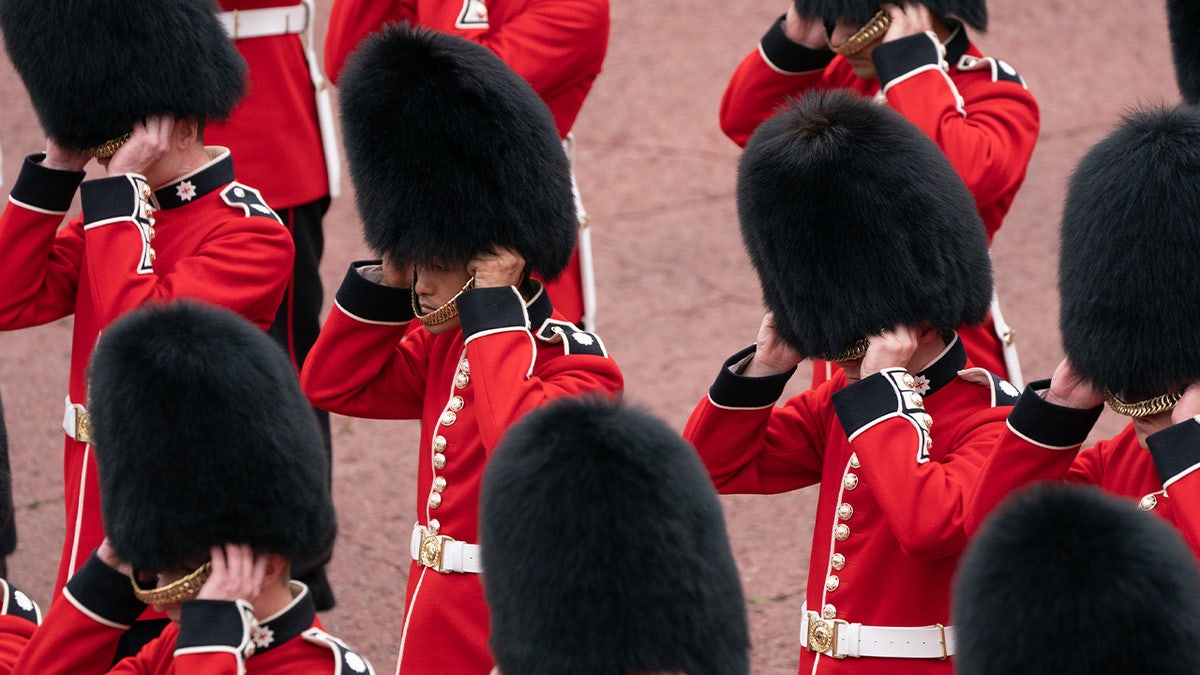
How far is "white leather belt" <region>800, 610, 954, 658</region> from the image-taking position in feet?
8.65

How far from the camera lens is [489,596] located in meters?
2.19

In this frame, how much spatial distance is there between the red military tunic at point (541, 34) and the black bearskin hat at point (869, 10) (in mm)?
438

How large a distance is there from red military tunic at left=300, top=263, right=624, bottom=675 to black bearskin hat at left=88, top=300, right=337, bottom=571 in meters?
0.36

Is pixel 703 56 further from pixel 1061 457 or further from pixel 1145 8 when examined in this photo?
pixel 1061 457

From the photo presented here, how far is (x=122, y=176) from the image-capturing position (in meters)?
3.06

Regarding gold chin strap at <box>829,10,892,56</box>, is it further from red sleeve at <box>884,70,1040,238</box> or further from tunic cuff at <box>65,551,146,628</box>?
tunic cuff at <box>65,551,146,628</box>

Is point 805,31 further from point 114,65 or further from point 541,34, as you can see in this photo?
point 114,65

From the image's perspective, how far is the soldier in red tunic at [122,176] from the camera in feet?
10.2

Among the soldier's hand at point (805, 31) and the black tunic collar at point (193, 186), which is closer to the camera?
the black tunic collar at point (193, 186)

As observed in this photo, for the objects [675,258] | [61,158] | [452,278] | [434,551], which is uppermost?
[452,278]

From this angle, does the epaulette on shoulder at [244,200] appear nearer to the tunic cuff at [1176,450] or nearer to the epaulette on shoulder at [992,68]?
the epaulette on shoulder at [992,68]

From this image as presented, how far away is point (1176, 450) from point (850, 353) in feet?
1.72

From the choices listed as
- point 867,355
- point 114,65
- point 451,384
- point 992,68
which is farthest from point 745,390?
point 114,65

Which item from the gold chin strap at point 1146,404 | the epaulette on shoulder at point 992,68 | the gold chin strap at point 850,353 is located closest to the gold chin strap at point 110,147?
the gold chin strap at point 850,353
